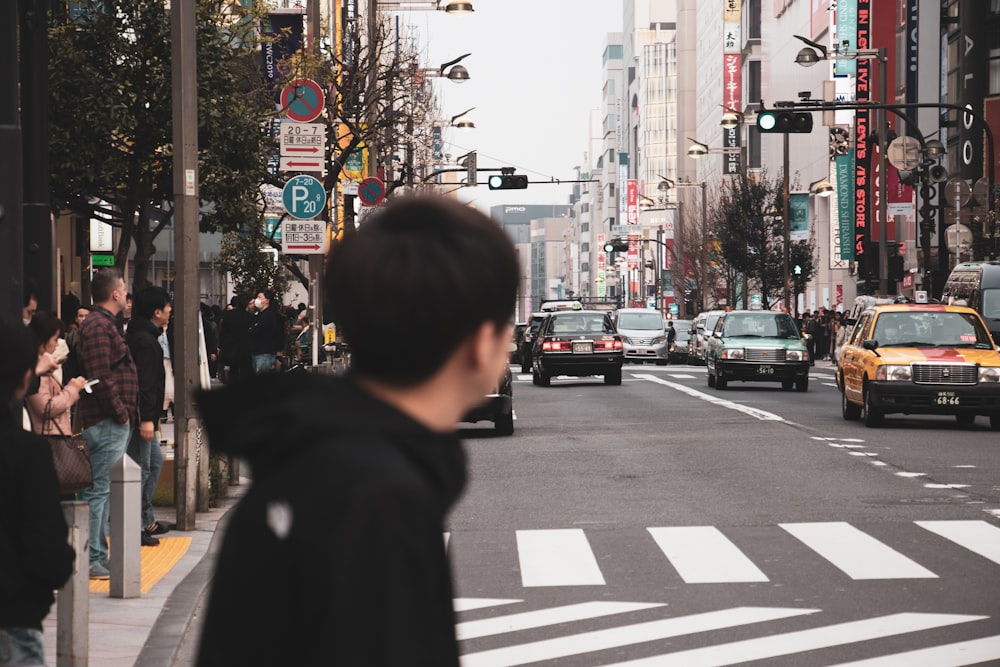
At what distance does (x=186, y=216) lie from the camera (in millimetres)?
14047

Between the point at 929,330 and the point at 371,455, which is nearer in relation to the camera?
the point at 371,455

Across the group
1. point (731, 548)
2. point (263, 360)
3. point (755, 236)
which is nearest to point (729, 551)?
A: point (731, 548)

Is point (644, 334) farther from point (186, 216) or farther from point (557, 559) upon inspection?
point (557, 559)

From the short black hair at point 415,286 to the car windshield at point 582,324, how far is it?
3672cm

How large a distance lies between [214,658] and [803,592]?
27.0 feet

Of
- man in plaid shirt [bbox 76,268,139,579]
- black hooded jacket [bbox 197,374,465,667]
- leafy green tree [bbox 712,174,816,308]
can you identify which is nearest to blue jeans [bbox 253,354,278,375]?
man in plaid shirt [bbox 76,268,139,579]

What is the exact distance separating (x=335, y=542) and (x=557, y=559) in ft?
31.8

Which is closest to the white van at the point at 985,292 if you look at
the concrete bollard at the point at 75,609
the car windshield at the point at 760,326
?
the car windshield at the point at 760,326

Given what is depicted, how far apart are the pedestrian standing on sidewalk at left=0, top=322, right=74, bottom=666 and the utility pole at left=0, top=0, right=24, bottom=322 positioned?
3958 millimetres

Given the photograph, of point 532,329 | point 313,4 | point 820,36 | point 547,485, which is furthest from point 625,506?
point 820,36

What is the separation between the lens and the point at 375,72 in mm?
37469

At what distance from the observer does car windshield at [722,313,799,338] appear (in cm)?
3716

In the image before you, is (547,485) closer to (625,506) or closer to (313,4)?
(625,506)

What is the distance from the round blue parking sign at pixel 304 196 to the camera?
21.9 m
